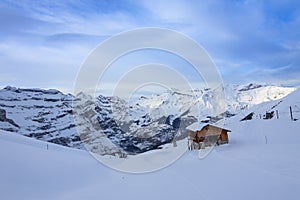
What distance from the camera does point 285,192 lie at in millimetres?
6383

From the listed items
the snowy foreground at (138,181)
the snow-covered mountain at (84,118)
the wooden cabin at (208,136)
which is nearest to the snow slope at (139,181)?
the snowy foreground at (138,181)

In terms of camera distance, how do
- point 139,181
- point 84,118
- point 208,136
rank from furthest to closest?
point 84,118 < point 208,136 < point 139,181

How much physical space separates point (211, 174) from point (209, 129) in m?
13.4

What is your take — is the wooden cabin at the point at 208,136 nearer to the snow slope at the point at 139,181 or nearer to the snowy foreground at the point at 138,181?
the snowy foreground at the point at 138,181

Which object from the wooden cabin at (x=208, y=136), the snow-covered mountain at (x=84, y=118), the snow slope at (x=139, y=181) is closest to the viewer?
the snow slope at (x=139, y=181)

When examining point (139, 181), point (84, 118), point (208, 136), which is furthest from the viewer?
point (84, 118)

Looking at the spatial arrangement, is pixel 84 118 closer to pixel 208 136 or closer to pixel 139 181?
pixel 208 136

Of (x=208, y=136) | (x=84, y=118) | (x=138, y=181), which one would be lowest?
(x=138, y=181)

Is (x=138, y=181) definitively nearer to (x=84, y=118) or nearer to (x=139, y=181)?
(x=139, y=181)

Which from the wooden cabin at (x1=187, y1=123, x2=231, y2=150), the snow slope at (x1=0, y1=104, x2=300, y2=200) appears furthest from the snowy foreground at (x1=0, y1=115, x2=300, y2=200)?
the wooden cabin at (x1=187, y1=123, x2=231, y2=150)

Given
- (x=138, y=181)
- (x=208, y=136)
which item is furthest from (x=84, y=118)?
(x=138, y=181)

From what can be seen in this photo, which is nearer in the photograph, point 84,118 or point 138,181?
point 138,181

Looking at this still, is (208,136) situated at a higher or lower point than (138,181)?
higher

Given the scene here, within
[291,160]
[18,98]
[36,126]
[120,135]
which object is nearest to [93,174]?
[291,160]
